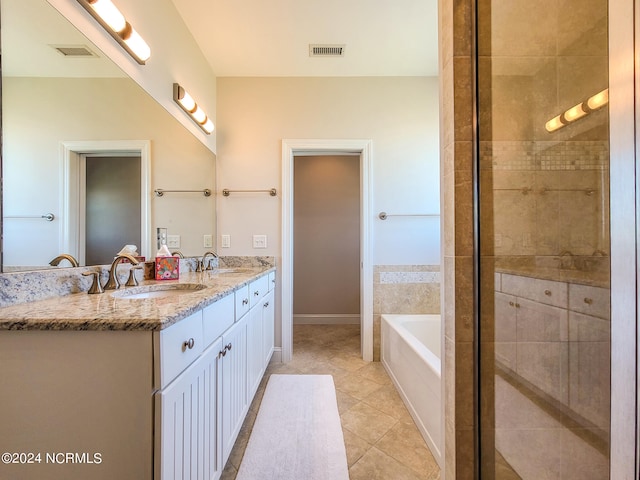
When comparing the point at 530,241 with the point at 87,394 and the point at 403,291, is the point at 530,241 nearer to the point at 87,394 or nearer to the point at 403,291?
the point at 87,394

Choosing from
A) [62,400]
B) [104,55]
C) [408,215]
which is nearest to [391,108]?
[408,215]

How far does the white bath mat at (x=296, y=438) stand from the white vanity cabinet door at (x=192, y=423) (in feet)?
0.92

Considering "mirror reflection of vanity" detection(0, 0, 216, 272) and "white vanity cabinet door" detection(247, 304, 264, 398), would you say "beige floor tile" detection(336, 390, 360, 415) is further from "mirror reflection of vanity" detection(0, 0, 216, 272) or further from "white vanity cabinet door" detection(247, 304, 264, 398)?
"mirror reflection of vanity" detection(0, 0, 216, 272)

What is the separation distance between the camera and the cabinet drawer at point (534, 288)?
788 millimetres

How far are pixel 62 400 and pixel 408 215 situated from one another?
2.38 meters

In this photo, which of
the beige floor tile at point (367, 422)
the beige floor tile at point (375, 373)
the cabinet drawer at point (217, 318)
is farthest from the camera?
the beige floor tile at point (375, 373)

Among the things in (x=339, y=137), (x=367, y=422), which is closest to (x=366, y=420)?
(x=367, y=422)

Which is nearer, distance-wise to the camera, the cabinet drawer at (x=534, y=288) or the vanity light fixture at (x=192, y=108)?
the cabinet drawer at (x=534, y=288)

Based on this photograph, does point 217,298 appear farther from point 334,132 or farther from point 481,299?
point 334,132

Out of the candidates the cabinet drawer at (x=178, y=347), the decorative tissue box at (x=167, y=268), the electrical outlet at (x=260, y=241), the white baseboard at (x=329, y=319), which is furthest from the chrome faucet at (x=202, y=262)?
the white baseboard at (x=329, y=319)

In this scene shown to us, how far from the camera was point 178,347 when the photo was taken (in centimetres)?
74

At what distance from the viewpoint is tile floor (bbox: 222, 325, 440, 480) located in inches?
48.3

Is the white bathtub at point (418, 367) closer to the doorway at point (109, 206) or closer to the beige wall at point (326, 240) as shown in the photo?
the beige wall at point (326, 240)

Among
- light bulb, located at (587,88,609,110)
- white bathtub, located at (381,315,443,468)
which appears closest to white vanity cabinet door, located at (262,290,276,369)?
white bathtub, located at (381,315,443,468)
